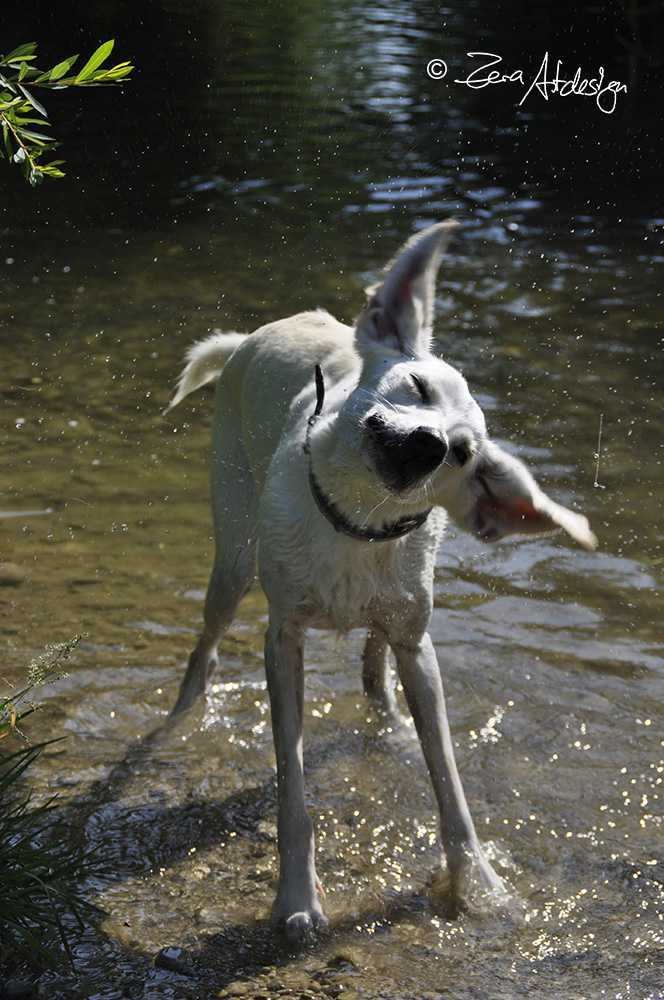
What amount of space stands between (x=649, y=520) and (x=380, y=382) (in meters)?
3.37

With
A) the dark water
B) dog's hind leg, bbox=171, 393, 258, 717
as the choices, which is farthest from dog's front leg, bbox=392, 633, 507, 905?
dog's hind leg, bbox=171, 393, 258, 717

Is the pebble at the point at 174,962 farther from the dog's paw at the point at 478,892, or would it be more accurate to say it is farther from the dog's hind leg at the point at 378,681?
the dog's hind leg at the point at 378,681

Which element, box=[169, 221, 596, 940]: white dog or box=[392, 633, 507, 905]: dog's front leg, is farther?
box=[392, 633, 507, 905]: dog's front leg

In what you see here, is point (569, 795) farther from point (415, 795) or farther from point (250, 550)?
point (250, 550)

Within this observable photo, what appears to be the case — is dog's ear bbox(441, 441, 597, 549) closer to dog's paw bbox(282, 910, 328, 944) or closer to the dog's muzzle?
the dog's muzzle

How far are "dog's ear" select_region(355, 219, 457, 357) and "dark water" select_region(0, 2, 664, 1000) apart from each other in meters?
1.71

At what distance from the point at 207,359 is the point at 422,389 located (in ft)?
6.36

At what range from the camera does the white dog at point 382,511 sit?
2.98m

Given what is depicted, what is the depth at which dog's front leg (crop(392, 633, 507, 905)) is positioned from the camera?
3.39 meters

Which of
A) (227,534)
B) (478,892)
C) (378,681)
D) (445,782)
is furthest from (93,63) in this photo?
(378,681)

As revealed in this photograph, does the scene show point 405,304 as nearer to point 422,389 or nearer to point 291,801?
point 422,389

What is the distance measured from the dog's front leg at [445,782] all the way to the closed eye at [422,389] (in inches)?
35.5

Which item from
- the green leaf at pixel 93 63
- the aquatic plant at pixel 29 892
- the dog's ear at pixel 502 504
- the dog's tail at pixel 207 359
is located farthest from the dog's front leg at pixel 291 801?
the green leaf at pixel 93 63

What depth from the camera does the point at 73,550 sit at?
18.9ft
